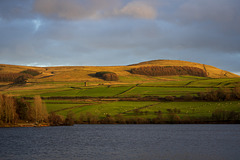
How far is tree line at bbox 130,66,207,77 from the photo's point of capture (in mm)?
175125

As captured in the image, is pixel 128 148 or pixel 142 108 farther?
pixel 142 108

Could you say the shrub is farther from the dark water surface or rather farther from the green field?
the dark water surface

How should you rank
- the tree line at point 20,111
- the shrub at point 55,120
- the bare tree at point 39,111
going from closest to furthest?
the tree line at point 20,111
the bare tree at point 39,111
the shrub at point 55,120

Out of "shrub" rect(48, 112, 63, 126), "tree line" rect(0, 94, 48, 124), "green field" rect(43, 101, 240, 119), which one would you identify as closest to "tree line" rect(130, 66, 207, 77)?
"green field" rect(43, 101, 240, 119)

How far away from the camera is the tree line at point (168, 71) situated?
175125mm

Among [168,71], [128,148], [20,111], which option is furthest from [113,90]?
[128,148]

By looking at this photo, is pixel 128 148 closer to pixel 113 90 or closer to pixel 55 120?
pixel 55 120

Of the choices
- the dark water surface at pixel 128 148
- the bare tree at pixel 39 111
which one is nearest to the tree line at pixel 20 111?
the bare tree at pixel 39 111

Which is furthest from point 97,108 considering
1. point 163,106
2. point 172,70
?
point 172,70

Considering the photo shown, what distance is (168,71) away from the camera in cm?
17662

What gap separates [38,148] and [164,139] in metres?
22.6

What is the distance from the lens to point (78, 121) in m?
84.2

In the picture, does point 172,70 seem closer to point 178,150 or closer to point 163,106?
point 163,106

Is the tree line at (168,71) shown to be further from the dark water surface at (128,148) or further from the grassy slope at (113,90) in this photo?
the dark water surface at (128,148)
